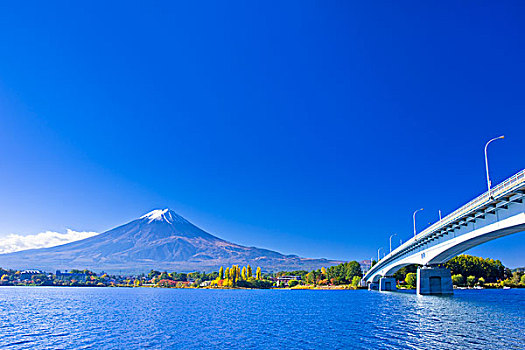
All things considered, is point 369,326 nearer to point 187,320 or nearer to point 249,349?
point 249,349

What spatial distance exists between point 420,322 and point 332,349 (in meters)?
16.6

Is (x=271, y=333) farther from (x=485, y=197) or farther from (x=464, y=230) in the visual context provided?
(x=464, y=230)

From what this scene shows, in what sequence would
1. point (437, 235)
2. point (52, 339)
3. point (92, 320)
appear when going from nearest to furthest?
point (52, 339) → point (92, 320) → point (437, 235)

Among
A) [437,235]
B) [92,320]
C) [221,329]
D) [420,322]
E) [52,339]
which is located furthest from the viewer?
[437,235]

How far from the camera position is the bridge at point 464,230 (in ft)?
122

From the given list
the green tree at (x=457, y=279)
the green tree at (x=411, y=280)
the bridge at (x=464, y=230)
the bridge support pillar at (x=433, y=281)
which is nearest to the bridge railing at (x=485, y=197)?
the bridge at (x=464, y=230)

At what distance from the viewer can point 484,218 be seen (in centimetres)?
4544

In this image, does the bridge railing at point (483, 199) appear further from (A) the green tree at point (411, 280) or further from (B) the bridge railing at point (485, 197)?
(A) the green tree at point (411, 280)

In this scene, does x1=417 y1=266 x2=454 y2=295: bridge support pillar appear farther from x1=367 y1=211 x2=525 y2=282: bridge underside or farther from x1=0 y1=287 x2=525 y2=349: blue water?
x1=0 y1=287 x2=525 y2=349: blue water

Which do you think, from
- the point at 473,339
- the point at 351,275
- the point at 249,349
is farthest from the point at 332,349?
the point at 351,275

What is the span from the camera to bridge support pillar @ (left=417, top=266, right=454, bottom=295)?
82.1 meters

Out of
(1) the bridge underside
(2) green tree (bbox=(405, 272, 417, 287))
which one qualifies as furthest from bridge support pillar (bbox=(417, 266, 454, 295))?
(2) green tree (bbox=(405, 272, 417, 287))

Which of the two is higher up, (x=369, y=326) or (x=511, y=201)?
(x=511, y=201)

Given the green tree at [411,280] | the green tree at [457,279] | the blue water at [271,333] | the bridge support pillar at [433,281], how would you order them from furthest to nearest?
the green tree at [457,279] → the green tree at [411,280] → the bridge support pillar at [433,281] → the blue water at [271,333]
